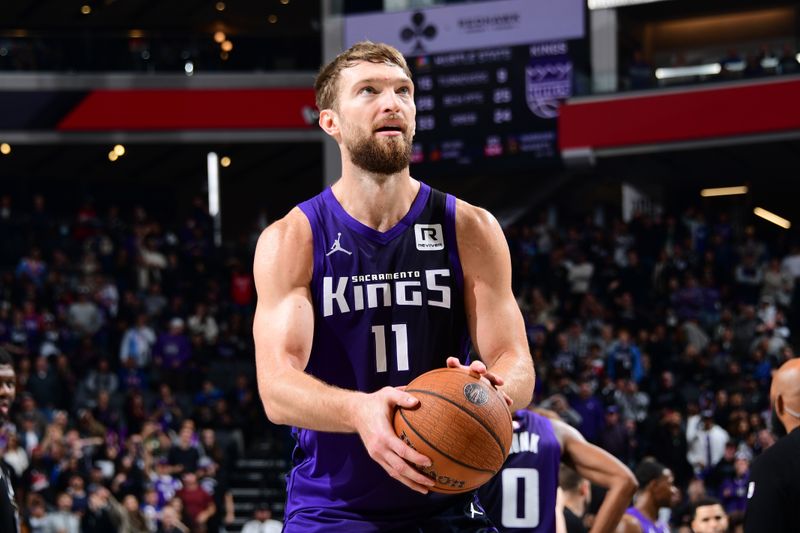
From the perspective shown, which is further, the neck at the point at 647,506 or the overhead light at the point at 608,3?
the overhead light at the point at 608,3

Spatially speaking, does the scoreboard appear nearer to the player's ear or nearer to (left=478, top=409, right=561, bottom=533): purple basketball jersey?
(left=478, top=409, right=561, bottom=533): purple basketball jersey

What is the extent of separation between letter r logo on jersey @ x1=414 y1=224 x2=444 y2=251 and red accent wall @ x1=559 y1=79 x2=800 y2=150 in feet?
60.0

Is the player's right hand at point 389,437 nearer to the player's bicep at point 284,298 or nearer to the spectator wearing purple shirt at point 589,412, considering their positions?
the player's bicep at point 284,298

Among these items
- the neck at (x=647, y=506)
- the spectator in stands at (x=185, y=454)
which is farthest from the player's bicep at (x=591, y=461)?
the spectator in stands at (x=185, y=454)

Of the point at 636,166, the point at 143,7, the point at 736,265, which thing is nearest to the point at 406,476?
the point at 736,265

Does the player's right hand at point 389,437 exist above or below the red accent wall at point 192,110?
below

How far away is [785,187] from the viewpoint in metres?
27.5

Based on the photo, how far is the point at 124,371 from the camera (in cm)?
2044

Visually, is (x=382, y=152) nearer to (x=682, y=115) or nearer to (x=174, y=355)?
(x=174, y=355)

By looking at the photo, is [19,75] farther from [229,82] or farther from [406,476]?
[406,476]

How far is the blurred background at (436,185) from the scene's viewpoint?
667 inches

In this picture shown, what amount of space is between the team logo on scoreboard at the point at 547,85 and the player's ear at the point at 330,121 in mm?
18912

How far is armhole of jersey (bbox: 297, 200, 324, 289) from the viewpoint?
4047 mm

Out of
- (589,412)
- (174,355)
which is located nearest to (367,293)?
(589,412)
